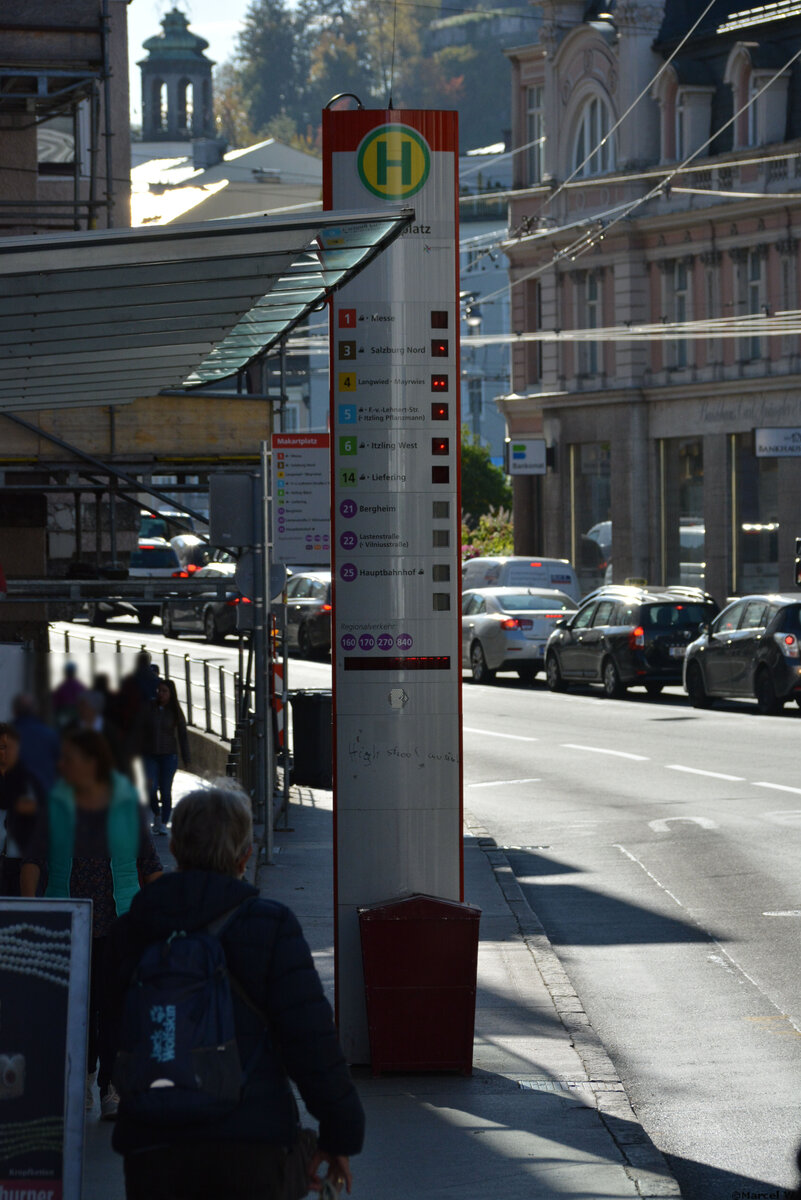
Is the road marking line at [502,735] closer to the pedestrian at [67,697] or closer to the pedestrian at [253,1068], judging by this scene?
the pedestrian at [67,697]

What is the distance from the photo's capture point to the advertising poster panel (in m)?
5.18

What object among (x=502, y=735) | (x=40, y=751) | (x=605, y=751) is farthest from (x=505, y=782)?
(x=40, y=751)

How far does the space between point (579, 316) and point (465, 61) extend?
88565mm

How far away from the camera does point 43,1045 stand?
531 cm

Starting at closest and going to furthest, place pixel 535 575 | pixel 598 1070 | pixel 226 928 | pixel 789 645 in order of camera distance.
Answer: pixel 226 928
pixel 598 1070
pixel 789 645
pixel 535 575

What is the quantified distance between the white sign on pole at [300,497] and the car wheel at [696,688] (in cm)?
1193

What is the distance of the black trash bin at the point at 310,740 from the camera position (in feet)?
66.1

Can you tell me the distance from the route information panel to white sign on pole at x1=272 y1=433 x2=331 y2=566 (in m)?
9.05

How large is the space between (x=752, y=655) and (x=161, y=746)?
37.3ft

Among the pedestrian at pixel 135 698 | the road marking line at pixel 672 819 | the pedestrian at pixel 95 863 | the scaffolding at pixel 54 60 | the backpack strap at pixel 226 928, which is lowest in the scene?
the road marking line at pixel 672 819

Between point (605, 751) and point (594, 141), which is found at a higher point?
point (594, 141)

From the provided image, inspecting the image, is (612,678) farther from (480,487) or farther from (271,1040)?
(480,487)

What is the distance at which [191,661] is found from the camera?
24.0 metres

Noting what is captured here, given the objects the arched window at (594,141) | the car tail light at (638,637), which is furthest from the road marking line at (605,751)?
the arched window at (594,141)
